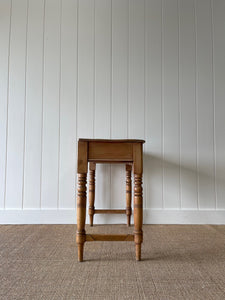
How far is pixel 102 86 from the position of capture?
1.77 m

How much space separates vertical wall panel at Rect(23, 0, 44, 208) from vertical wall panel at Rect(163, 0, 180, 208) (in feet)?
3.04

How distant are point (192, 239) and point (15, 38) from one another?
186cm

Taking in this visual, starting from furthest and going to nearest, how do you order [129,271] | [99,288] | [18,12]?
[18,12] → [129,271] → [99,288]

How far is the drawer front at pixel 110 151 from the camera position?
3.47 ft

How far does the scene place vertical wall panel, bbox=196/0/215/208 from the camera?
67.6 inches

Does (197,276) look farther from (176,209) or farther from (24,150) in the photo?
(24,150)

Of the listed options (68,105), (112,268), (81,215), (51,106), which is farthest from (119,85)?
(112,268)

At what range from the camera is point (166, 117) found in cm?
175

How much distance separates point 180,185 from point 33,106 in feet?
4.03

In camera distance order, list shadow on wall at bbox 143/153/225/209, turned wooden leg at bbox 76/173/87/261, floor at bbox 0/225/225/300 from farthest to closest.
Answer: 1. shadow on wall at bbox 143/153/225/209
2. turned wooden leg at bbox 76/173/87/261
3. floor at bbox 0/225/225/300

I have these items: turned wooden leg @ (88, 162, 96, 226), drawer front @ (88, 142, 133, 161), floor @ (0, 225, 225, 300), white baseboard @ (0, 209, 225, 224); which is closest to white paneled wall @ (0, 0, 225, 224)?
white baseboard @ (0, 209, 225, 224)

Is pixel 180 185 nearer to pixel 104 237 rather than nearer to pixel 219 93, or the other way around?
pixel 219 93

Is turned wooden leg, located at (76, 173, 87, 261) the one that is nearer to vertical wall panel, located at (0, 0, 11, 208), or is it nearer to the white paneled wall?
the white paneled wall

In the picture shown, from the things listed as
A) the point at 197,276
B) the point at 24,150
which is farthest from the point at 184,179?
the point at 24,150
